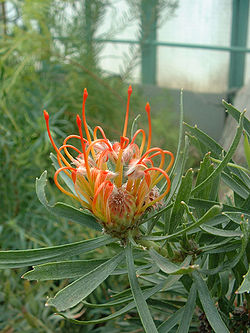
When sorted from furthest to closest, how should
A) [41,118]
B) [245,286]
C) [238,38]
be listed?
[238,38], [41,118], [245,286]

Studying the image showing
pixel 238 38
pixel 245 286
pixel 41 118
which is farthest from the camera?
pixel 238 38

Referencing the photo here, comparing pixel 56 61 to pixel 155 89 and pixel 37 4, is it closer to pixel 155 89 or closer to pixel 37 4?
pixel 37 4

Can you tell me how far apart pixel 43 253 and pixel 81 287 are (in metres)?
0.03

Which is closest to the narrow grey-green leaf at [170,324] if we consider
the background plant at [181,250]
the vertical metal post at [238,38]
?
the background plant at [181,250]

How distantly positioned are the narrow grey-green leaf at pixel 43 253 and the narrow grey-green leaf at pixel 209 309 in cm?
6

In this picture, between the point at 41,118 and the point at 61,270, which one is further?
the point at 41,118

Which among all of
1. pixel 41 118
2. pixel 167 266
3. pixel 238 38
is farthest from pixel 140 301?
pixel 238 38

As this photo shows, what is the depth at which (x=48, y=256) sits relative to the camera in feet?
0.80

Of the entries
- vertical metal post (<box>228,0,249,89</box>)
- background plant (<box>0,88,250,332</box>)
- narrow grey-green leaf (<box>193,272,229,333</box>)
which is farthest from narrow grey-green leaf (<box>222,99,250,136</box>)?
vertical metal post (<box>228,0,249,89</box>)

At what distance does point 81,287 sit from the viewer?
229 millimetres

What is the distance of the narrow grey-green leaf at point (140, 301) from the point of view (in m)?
0.22

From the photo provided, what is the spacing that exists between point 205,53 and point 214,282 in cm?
136

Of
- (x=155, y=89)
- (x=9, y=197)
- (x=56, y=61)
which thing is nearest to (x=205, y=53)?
(x=155, y=89)

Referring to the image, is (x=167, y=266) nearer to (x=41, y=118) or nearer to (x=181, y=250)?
(x=181, y=250)
